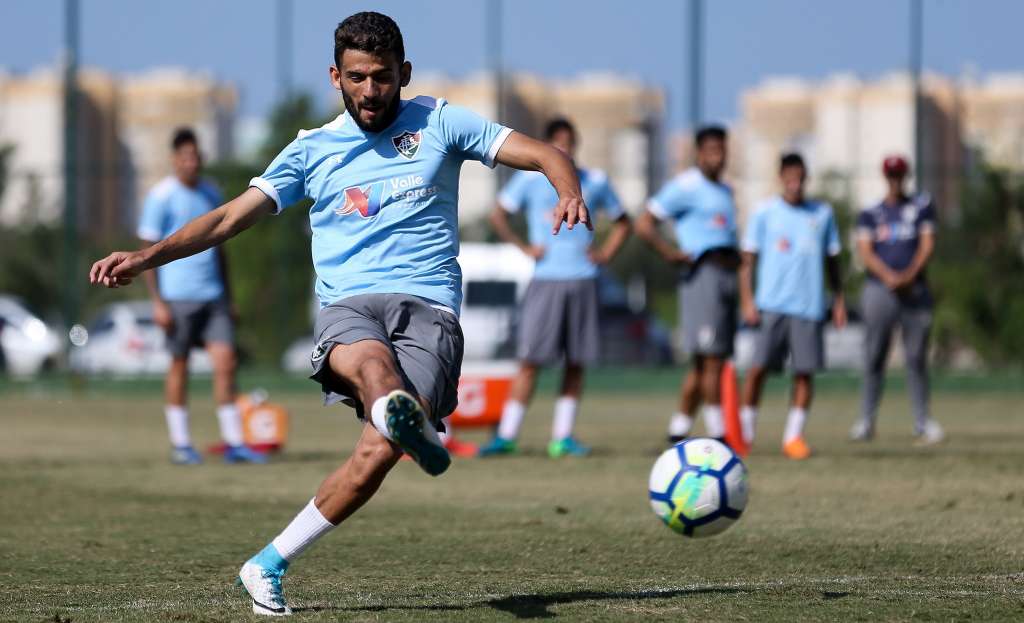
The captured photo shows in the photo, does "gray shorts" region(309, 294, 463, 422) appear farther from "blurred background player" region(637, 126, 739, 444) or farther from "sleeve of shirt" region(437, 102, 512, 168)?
"blurred background player" region(637, 126, 739, 444)

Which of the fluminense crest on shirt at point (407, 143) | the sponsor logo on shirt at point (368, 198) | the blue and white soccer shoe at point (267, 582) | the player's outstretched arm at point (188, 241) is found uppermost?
the fluminense crest on shirt at point (407, 143)

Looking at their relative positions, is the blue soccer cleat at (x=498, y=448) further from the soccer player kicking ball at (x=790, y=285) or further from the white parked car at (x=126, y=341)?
the white parked car at (x=126, y=341)

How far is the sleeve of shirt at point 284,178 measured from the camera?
18.6 ft

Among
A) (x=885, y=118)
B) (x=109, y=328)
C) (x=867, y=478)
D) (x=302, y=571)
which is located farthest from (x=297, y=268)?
(x=302, y=571)

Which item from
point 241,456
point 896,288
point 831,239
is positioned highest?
point 831,239

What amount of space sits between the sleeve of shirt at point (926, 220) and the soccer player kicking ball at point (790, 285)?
149 cm

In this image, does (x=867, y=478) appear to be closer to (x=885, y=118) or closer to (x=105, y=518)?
(x=105, y=518)

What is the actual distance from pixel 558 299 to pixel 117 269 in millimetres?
6784

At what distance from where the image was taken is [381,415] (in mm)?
4930

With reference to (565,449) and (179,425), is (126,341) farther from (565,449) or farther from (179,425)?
(565,449)

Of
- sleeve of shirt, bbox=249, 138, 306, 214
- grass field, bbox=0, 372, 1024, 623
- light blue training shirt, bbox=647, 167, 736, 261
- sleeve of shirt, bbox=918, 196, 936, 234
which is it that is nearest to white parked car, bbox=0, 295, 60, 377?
grass field, bbox=0, 372, 1024, 623

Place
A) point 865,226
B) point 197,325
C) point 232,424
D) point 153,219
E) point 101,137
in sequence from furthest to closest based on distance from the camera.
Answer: point 101,137 → point 865,226 → point 232,424 → point 197,325 → point 153,219

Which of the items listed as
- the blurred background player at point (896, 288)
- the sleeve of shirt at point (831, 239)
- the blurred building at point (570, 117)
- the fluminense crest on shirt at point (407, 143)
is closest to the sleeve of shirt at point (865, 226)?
the blurred background player at point (896, 288)

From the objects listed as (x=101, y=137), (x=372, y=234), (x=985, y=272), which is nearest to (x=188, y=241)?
(x=372, y=234)
